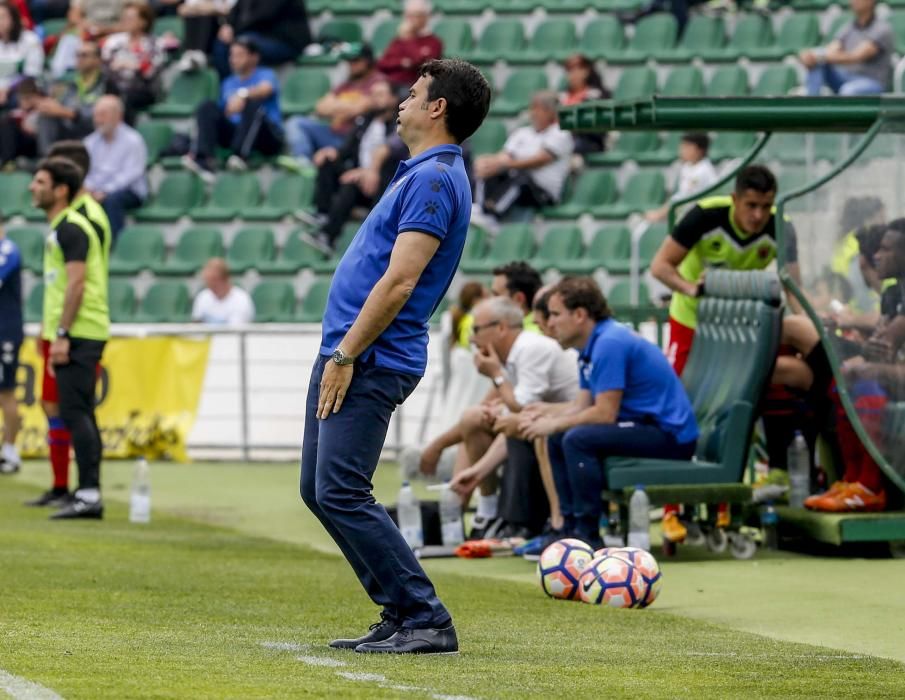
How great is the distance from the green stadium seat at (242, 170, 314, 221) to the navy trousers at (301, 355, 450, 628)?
14.3 m

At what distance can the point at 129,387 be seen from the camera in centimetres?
1781

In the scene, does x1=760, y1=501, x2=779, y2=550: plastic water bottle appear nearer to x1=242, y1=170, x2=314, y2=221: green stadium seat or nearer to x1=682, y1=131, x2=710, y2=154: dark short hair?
x1=682, y1=131, x2=710, y2=154: dark short hair

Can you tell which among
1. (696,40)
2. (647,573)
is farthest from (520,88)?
(647,573)

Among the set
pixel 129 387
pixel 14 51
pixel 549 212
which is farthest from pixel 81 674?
pixel 14 51

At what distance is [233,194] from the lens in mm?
21172

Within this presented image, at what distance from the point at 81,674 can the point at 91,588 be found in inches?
118

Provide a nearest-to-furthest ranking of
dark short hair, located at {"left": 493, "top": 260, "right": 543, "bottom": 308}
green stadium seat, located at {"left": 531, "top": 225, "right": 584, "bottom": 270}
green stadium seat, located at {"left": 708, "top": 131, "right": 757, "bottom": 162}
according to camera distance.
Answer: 1. dark short hair, located at {"left": 493, "top": 260, "right": 543, "bottom": 308}
2. green stadium seat, located at {"left": 531, "top": 225, "right": 584, "bottom": 270}
3. green stadium seat, located at {"left": 708, "top": 131, "right": 757, "bottom": 162}

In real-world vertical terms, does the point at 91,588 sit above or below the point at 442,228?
below

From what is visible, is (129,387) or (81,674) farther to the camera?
(129,387)

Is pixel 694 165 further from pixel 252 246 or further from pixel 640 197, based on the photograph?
pixel 252 246

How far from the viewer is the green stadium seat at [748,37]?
20.5 meters

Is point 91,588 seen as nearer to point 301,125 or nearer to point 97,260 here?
point 97,260

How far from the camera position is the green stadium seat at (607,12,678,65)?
20.8 m

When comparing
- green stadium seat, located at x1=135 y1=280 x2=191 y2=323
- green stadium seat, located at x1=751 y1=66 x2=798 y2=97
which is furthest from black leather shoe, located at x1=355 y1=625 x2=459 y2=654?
green stadium seat, located at x1=751 y1=66 x2=798 y2=97
